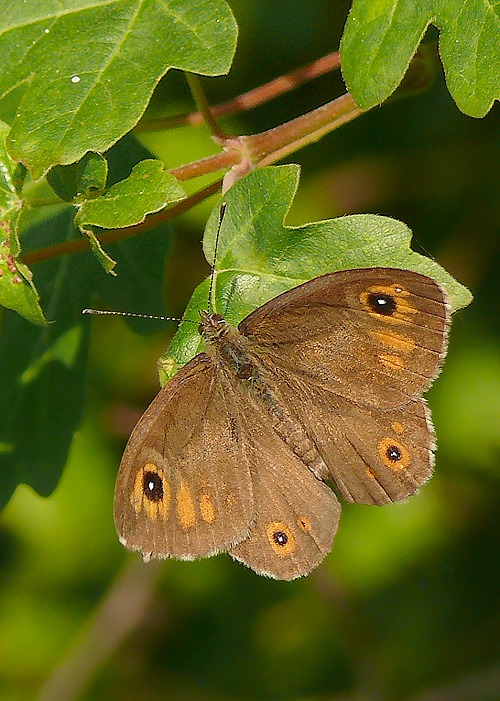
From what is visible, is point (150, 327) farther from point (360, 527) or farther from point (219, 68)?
point (360, 527)

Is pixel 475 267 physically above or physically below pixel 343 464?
below

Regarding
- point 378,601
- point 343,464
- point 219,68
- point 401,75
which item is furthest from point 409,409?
point 378,601

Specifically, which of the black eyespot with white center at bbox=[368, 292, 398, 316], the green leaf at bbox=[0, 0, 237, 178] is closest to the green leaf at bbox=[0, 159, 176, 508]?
the green leaf at bbox=[0, 0, 237, 178]

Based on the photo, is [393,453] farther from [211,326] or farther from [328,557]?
[328,557]

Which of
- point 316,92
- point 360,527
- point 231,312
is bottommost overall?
point 360,527

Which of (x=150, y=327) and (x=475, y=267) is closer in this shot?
(x=150, y=327)

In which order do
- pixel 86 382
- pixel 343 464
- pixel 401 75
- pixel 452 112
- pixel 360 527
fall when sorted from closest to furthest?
pixel 401 75 → pixel 343 464 → pixel 86 382 → pixel 452 112 → pixel 360 527

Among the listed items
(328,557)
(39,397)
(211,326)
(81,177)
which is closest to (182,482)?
(211,326)

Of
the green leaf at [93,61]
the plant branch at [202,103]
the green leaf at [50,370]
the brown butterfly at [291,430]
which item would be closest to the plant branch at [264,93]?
the plant branch at [202,103]
